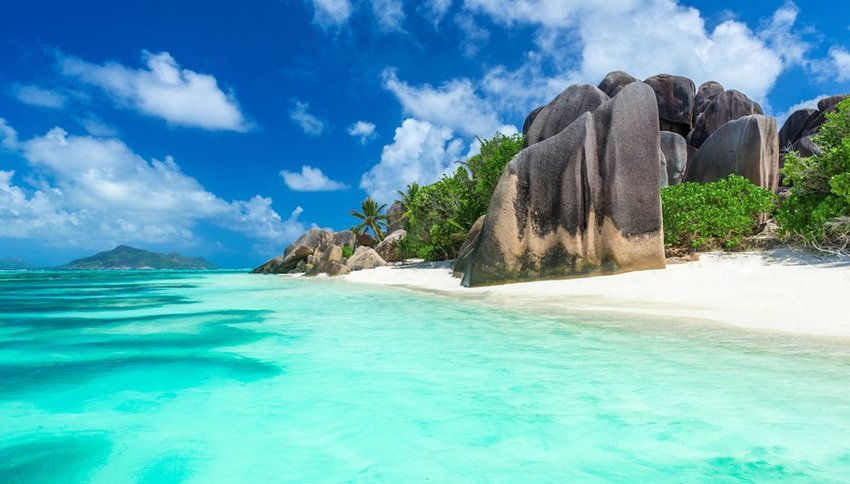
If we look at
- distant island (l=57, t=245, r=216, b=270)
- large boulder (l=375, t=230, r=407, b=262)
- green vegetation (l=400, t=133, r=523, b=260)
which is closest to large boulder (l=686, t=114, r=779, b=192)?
green vegetation (l=400, t=133, r=523, b=260)

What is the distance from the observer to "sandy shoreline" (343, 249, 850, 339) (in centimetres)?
591

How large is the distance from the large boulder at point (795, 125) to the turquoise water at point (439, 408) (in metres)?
28.4

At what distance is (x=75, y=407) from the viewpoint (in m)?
3.50

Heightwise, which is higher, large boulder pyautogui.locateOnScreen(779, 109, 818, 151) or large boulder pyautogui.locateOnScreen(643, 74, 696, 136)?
large boulder pyautogui.locateOnScreen(643, 74, 696, 136)

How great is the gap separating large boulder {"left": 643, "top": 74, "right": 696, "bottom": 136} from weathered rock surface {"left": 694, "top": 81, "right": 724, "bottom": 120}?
1.75 meters

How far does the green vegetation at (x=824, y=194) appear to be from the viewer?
9148 mm

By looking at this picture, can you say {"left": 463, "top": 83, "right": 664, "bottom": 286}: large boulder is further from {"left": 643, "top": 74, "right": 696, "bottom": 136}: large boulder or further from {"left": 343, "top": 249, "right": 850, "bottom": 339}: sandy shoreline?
{"left": 643, "top": 74, "right": 696, "bottom": 136}: large boulder

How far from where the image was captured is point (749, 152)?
17.2 m

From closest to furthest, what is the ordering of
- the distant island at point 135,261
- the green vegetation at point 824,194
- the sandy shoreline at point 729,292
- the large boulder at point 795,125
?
the sandy shoreline at point 729,292, the green vegetation at point 824,194, the large boulder at point 795,125, the distant island at point 135,261

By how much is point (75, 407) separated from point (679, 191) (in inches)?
553

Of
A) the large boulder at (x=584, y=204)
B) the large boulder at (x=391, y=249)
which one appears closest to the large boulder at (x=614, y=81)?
the large boulder at (x=391, y=249)

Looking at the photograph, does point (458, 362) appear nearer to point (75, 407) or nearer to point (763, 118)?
point (75, 407)

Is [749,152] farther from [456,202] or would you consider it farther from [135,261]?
[135,261]

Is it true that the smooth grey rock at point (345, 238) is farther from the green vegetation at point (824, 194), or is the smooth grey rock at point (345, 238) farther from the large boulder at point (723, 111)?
the green vegetation at point (824, 194)
